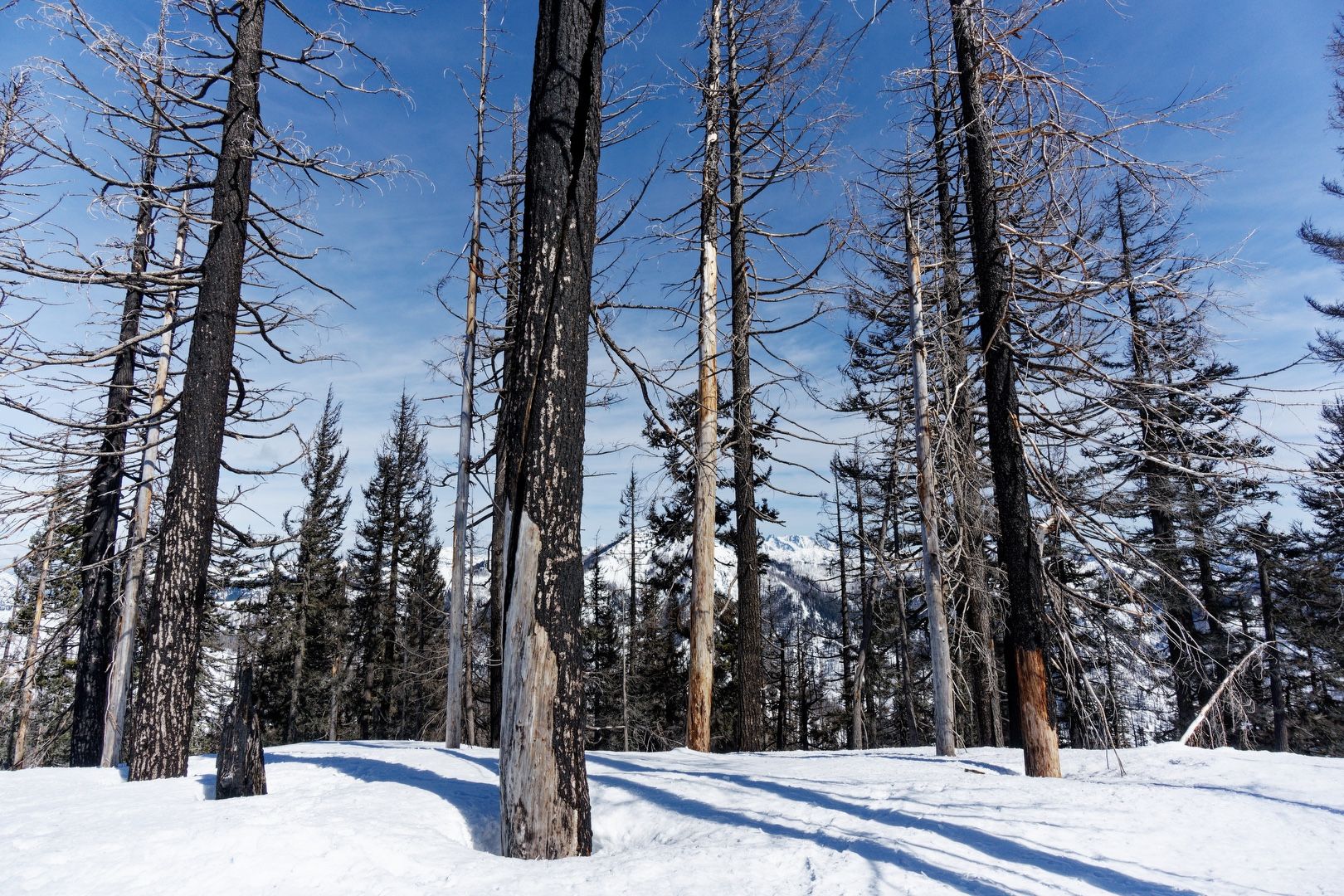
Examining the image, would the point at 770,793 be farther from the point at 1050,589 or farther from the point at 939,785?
the point at 1050,589

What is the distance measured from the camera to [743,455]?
9.37m

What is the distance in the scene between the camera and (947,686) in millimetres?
8016

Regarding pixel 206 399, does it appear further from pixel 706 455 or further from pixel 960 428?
pixel 960 428

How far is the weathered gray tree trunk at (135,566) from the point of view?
952cm

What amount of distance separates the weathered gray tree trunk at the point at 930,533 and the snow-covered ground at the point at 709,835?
250 cm

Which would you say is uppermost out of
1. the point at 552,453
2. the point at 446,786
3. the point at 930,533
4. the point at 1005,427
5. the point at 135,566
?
the point at 1005,427

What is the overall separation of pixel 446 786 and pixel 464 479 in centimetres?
641

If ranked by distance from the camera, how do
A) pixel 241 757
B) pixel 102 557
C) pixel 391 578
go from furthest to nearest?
pixel 391 578, pixel 102 557, pixel 241 757

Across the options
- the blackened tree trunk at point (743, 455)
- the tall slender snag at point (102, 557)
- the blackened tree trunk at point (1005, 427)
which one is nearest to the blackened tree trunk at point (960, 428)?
the blackened tree trunk at point (1005, 427)

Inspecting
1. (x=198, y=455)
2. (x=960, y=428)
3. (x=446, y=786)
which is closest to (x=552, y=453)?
(x=446, y=786)

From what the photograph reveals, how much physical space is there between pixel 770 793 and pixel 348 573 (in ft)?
83.9

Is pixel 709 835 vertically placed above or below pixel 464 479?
below

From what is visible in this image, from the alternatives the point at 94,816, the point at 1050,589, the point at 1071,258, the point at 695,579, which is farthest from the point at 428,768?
the point at 1071,258

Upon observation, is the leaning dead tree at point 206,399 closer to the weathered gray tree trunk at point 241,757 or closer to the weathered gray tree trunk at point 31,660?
the weathered gray tree trunk at point 241,757
